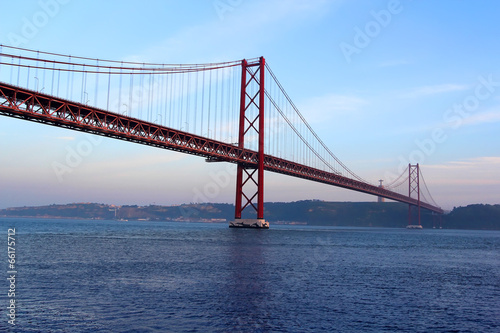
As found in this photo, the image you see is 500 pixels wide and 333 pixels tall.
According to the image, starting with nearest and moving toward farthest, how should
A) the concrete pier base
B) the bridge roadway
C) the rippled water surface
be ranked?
the rippled water surface
the bridge roadway
the concrete pier base

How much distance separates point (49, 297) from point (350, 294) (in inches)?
447

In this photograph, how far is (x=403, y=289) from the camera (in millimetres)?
21141

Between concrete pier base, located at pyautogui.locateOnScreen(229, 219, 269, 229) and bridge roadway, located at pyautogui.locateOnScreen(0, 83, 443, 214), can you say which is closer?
bridge roadway, located at pyautogui.locateOnScreen(0, 83, 443, 214)

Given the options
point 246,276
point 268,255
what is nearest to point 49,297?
point 246,276

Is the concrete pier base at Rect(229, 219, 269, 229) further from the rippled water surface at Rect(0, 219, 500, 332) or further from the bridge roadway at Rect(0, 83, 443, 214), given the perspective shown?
the rippled water surface at Rect(0, 219, 500, 332)

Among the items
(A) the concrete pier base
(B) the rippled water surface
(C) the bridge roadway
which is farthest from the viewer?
(A) the concrete pier base

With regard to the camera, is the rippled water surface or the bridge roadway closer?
the rippled water surface

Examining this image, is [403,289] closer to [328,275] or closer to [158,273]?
[328,275]

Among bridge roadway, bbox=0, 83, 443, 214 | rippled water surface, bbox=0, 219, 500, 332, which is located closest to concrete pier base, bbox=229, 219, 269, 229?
bridge roadway, bbox=0, 83, 443, 214

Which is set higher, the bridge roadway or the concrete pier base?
the bridge roadway

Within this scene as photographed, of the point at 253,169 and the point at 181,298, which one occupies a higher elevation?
the point at 253,169

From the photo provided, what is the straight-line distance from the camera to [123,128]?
51312 mm

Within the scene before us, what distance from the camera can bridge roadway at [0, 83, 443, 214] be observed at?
41.4m

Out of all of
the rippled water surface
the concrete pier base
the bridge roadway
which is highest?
the bridge roadway
